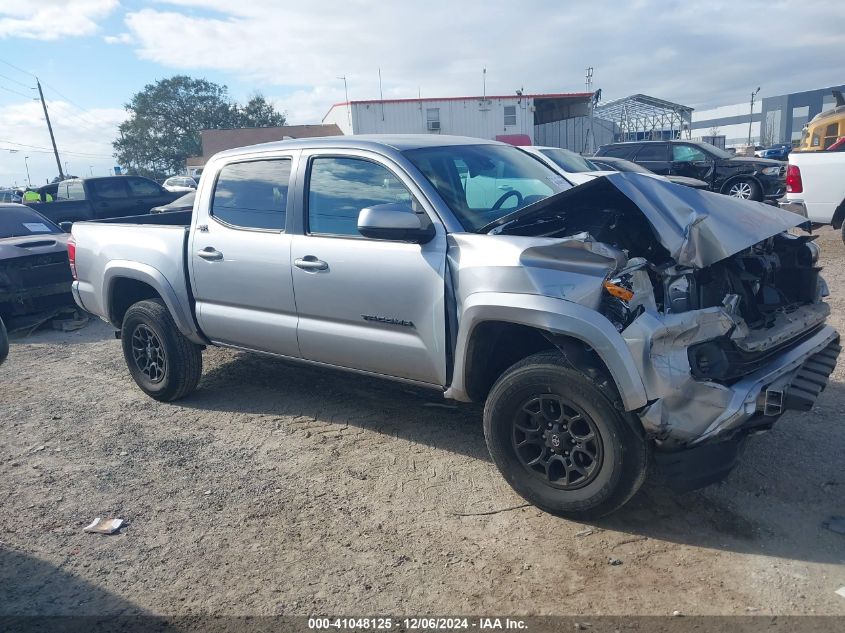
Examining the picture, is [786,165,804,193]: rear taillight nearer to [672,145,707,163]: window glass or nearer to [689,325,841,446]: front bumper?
[672,145,707,163]: window glass

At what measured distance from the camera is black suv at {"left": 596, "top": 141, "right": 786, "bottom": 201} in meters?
15.2

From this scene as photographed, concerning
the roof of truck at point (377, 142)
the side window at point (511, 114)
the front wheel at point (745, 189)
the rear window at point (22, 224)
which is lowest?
the front wheel at point (745, 189)

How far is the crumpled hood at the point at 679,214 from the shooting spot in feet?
10.5

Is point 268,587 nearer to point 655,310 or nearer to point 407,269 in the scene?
point 407,269

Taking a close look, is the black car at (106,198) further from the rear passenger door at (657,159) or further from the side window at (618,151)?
the rear passenger door at (657,159)

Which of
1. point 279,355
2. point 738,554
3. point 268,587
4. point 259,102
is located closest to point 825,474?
point 738,554

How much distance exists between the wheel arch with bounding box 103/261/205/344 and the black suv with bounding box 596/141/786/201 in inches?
514

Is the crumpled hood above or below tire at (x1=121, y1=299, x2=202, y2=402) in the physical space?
above

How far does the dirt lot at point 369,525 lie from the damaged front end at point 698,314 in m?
0.50

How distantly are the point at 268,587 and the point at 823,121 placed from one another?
60.0ft

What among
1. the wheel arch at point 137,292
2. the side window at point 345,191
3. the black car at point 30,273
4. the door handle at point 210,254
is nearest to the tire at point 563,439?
the side window at point 345,191

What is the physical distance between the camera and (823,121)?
653 inches

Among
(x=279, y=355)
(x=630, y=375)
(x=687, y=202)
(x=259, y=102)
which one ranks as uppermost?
(x=259, y=102)

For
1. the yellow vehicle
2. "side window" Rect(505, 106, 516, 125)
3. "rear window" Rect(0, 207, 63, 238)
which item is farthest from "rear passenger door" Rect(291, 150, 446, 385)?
"side window" Rect(505, 106, 516, 125)
